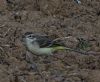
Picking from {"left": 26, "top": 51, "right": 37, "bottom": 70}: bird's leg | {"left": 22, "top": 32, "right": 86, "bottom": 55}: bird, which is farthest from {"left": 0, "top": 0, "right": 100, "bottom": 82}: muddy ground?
{"left": 22, "top": 32, "right": 86, "bottom": 55}: bird

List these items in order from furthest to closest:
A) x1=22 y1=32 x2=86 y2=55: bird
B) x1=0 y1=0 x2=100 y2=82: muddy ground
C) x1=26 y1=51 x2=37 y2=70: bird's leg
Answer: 1. x1=26 y1=51 x2=37 y2=70: bird's leg
2. x1=22 y1=32 x2=86 y2=55: bird
3. x1=0 y1=0 x2=100 y2=82: muddy ground

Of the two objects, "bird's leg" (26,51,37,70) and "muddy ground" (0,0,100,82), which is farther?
"bird's leg" (26,51,37,70)

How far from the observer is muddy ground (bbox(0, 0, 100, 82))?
9141 mm

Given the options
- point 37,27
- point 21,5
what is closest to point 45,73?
point 37,27

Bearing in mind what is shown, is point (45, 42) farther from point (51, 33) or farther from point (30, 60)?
point (51, 33)

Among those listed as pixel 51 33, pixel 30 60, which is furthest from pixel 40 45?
pixel 51 33

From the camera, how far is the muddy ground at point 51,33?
9141 millimetres

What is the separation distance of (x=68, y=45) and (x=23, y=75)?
7.05ft

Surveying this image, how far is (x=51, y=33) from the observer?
446 inches

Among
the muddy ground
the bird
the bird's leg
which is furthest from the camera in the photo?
the bird's leg

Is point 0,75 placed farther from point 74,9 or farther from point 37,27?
point 74,9

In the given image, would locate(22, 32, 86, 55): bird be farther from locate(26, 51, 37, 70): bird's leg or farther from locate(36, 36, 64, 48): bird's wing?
locate(26, 51, 37, 70): bird's leg

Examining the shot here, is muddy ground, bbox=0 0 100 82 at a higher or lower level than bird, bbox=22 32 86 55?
lower

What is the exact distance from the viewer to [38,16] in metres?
12.2
